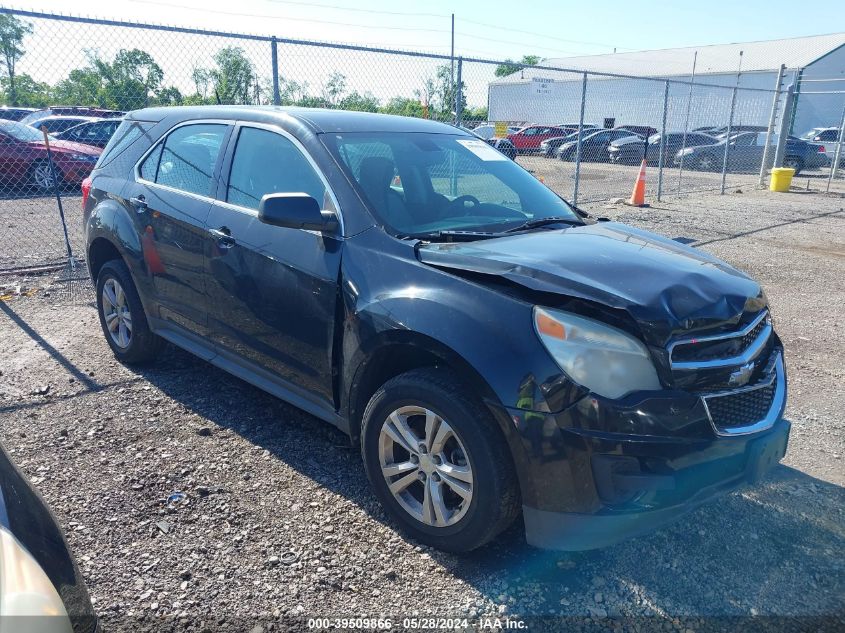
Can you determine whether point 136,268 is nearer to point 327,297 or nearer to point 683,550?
point 327,297

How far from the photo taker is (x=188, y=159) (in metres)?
4.11

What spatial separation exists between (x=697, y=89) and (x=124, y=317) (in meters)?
44.5

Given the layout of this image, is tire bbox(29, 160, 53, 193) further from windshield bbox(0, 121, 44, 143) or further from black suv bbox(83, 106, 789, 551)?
black suv bbox(83, 106, 789, 551)

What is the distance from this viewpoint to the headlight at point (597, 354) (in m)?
2.34

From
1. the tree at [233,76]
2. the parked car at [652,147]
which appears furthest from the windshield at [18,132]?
the parked car at [652,147]

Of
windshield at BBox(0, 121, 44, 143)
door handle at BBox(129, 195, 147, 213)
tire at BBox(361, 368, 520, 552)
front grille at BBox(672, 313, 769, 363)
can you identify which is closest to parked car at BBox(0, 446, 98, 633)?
tire at BBox(361, 368, 520, 552)

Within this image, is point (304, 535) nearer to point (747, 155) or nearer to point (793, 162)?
point (747, 155)

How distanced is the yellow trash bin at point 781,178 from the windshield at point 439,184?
53.9ft

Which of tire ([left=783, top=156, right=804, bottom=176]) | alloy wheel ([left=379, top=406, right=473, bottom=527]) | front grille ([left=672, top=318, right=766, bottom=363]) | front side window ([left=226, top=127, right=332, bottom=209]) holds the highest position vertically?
front side window ([left=226, top=127, right=332, bottom=209])

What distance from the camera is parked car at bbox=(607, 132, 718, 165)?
24.9 metres

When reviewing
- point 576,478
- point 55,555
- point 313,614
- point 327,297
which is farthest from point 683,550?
point 55,555

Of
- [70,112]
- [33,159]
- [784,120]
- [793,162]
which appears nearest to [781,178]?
[784,120]

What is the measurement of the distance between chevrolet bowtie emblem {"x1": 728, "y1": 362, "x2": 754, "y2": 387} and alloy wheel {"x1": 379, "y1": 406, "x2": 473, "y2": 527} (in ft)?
3.63

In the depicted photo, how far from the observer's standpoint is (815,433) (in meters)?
3.92
